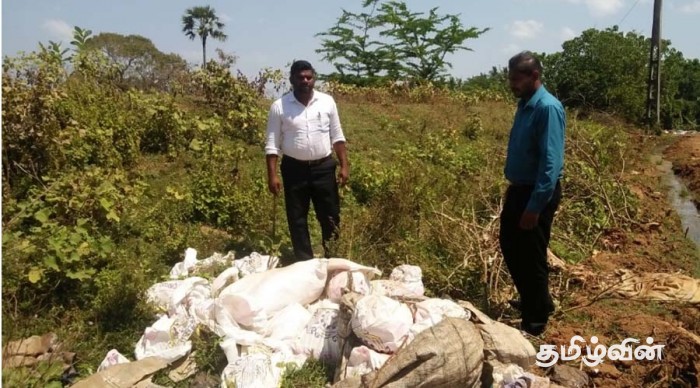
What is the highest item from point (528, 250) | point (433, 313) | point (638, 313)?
point (528, 250)

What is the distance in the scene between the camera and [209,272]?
14.0 ft

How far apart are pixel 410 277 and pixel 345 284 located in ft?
1.67

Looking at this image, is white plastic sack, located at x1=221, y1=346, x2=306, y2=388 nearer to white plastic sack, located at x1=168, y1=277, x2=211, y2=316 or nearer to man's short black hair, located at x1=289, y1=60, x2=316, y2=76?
white plastic sack, located at x1=168, y1=277, x2=211, y2=316

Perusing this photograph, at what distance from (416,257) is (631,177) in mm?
6422

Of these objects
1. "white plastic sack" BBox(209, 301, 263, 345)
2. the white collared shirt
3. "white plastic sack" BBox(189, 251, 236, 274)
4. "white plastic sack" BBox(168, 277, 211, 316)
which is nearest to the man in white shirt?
the white collared shirt

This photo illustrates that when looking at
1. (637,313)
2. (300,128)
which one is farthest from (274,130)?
(637,313)

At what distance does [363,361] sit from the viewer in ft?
9.87

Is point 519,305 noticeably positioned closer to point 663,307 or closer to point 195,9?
point 663,307

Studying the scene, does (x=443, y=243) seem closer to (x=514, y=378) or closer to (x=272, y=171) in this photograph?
(x=272, y=171)

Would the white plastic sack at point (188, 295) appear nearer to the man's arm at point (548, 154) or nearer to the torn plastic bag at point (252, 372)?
the torn plastic bag at point (252, 372)

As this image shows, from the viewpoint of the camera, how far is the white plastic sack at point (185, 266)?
4.23 meters

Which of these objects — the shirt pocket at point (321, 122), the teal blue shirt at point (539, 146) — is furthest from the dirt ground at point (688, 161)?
the shirt pocket at point (321, 122)

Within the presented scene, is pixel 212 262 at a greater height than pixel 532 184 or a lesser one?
lesser

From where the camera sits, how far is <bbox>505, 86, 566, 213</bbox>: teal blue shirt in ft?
11.0
